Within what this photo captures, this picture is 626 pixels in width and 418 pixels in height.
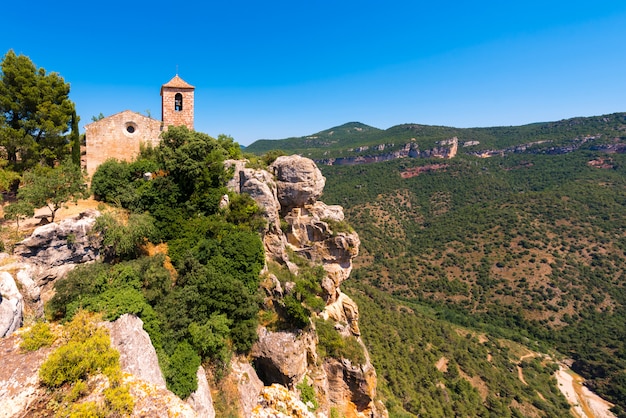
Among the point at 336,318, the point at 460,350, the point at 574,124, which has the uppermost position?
the point at 574,124

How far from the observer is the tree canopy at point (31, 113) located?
1670cm

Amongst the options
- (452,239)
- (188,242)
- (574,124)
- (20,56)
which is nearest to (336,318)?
(188,242)

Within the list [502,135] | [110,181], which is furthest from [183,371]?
[502,135]

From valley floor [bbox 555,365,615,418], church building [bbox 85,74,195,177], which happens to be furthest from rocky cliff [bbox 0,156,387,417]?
valley floor [bbox 555,365,615,418]

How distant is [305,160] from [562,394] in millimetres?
58752

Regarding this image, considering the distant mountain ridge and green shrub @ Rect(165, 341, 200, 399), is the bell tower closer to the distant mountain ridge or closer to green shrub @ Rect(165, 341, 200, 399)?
green shrub @ Rect(165, 341, 200, 399)

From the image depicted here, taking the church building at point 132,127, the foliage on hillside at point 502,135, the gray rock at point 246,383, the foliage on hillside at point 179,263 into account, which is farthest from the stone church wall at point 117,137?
the foliage on hillside at point 502,135

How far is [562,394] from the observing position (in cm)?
4975

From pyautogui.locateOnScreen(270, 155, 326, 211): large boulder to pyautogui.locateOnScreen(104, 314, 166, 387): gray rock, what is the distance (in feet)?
46.2

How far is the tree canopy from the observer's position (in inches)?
658

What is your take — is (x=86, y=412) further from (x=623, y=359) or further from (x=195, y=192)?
(x=623, y=359)

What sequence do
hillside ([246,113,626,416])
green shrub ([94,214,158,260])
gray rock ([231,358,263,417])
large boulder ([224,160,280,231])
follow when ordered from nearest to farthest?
gray rock ([231,358,263,417]) < green shrub ([94,214,158,260]) < large boulder ([224,160,280,231]) < hillside ([246,113,626,416])

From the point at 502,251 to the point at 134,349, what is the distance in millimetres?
85844

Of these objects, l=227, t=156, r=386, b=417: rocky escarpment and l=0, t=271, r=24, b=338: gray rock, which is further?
l=227, t=156, r=386, b=417: rocky escarpment
